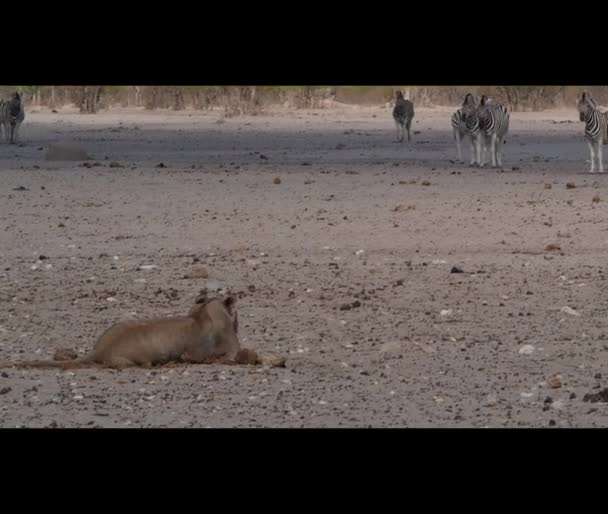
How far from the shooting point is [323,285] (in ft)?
41.1

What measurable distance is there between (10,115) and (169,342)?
23.8m

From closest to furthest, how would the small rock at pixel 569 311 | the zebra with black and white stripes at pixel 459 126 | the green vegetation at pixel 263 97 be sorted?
the small rock at pixel 569 311, the zebra with black and white stripes at pixel 459 126, the green vegetation at pixel 263 97

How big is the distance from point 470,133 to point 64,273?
14713mm

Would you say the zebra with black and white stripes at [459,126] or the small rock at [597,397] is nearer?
the small rock at [597,397]

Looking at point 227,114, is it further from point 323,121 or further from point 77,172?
point 77,172

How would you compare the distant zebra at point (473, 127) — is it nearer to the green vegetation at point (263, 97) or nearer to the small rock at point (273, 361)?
the small rock at point (273, 361)

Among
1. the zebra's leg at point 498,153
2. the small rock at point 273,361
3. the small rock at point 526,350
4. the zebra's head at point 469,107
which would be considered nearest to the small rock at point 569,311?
the small rock at point 526,350

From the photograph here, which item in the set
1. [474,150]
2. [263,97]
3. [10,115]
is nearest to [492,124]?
[474,150]

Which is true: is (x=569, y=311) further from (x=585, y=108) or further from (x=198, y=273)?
(x=585, y=108)

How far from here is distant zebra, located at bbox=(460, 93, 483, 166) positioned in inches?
1035

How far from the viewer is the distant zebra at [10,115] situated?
3219cm

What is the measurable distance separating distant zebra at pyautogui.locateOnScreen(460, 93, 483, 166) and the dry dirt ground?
2.34 ft

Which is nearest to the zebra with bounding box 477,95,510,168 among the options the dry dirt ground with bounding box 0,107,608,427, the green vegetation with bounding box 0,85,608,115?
the dry dirt ground with bounding box 0,107,608,427

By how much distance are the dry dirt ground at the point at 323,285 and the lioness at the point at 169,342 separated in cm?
13
